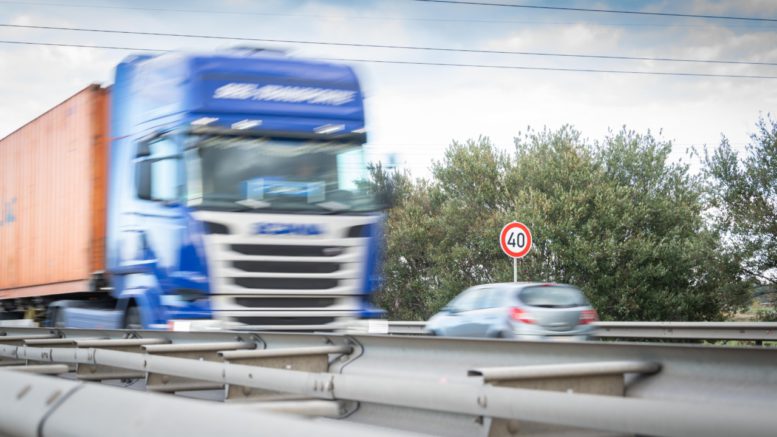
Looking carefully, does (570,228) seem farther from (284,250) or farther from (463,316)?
(284,250)

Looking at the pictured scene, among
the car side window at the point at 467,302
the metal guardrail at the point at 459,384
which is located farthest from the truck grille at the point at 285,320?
the car side window at the point at 467,302

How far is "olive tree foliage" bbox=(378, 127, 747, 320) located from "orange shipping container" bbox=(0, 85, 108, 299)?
23562 millimetres

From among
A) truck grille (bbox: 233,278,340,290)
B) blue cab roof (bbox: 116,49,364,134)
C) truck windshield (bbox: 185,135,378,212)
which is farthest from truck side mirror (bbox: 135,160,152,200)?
truck grille (bbox: 233,278,340,290)

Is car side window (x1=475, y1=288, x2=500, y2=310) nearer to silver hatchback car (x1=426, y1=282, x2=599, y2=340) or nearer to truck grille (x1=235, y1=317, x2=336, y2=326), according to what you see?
silver hatchback car (x1=426, y1=282, x2=599, y2=340)

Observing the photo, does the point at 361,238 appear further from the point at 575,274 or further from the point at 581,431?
the point at 575,274

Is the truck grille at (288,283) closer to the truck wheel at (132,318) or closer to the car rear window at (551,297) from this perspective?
the truck wheel at (132,318)

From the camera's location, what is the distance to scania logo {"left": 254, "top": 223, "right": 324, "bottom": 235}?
38.9 feet

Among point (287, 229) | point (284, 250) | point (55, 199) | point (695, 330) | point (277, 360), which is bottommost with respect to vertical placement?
point (695, 330)

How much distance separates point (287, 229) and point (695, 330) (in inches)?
384

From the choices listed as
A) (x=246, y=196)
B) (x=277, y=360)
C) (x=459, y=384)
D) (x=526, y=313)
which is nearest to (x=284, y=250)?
(x=246, y=196)

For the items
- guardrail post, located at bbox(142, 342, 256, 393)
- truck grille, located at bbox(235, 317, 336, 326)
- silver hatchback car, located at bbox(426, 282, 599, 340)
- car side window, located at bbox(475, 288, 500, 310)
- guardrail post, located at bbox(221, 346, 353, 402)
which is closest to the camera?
guardrail post, located at bbox(221, 346, 353, 402)

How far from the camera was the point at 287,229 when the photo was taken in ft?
39.3

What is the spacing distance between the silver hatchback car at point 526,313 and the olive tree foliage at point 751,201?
19355 mm

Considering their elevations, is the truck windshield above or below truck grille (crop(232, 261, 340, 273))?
above
